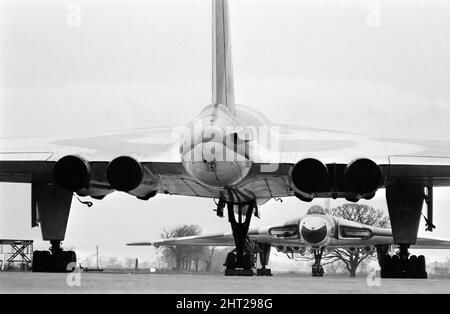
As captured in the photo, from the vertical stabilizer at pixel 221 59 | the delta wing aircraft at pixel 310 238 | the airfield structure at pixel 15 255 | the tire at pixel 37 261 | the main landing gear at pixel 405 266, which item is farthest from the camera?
the delta wing aircraft at pixel 310 238

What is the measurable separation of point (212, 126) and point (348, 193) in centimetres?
298

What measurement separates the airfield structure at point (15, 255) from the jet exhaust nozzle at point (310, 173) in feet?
54.5

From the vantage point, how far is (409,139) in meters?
19.0

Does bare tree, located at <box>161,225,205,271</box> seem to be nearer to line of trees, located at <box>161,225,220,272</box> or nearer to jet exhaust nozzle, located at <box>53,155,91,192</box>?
line of trees, located at <box>161,225,220,272</box>

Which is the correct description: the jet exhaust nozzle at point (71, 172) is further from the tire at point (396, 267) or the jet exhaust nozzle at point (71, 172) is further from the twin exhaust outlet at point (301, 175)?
the tire at point (396, 267)

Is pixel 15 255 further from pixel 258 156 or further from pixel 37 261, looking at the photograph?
pixel 258 156

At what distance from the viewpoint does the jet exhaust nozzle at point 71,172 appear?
16469 millimetres

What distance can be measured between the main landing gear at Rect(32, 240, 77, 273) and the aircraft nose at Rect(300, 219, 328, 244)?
1621 centimetres

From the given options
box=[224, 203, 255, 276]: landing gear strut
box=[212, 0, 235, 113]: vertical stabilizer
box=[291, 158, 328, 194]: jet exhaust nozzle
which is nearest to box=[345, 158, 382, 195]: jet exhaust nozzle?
box=[291, 158, 328, 194]: jet exhaust nozzle

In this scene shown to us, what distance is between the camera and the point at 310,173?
52.8 ft

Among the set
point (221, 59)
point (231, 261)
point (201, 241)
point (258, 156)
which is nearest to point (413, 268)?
point (231, 261)

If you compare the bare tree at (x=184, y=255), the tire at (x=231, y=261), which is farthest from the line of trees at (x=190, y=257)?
the tire at (x=231, y=261)

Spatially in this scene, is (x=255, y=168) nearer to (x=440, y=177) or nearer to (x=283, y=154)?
(x=283, y=154)

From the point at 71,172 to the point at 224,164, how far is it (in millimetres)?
2599
